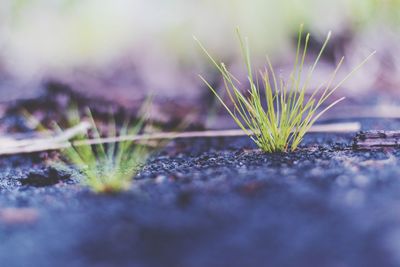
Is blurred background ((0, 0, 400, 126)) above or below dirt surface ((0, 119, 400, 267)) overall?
above

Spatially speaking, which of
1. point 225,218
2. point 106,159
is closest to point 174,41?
point 106,159

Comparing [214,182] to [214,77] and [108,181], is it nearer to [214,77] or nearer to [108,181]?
[108,181]

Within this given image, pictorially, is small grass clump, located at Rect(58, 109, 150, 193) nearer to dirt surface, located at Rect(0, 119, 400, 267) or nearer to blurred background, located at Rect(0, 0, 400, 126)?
dirt surface, located at Rect(0, 119, 400, 267)

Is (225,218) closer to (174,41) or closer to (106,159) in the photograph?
(106,159)

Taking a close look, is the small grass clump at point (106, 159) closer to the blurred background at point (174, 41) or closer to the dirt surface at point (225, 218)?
the dirt surface at point (225, 218)

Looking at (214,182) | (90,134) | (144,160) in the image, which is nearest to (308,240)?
(214,182)

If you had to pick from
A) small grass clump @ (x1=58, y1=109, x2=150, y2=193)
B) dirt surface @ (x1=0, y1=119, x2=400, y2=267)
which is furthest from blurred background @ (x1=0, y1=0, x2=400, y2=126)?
dirt surface @ (x1=0, y1=119, x2=400, y2=267)

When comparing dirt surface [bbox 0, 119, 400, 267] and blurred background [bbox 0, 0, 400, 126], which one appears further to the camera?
blurred background [bbox 0, 0, 400, 126]

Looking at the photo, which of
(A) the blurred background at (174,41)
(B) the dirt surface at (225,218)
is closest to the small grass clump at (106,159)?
(B) the dirt surface at (225,218)
